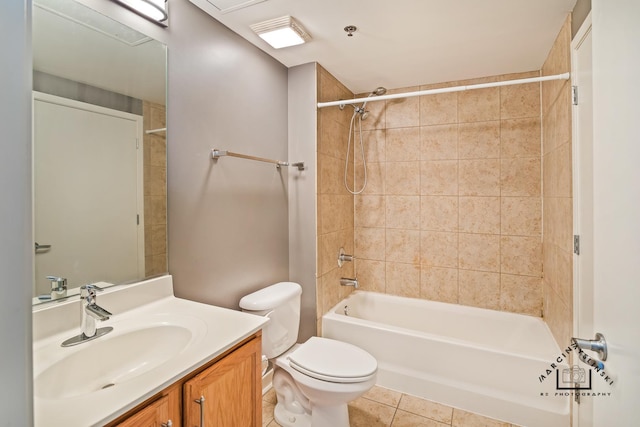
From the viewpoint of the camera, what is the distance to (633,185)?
651 mm

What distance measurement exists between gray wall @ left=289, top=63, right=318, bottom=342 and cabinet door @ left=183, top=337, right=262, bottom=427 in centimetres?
116

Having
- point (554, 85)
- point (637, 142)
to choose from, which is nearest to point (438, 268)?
point (554, 85)

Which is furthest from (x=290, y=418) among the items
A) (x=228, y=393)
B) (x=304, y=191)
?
(x=304, y=191)

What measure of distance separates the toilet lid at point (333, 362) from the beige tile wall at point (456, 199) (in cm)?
128

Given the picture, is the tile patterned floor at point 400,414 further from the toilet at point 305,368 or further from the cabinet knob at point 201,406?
the cabinet knob at point 201,406

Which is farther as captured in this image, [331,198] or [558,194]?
[331,198]

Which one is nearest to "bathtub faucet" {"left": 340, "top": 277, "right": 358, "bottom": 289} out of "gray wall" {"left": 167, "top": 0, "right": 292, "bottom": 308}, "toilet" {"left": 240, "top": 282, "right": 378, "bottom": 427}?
"gray wall" {"left": 167, "top": 0, "right": 292, "bottom": 308}

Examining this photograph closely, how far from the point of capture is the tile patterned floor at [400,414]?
1864 millimetres

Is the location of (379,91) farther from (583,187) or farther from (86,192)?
(86,192)

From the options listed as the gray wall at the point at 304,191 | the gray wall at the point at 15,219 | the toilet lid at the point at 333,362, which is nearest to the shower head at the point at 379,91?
the gray wall at the point at 304,191

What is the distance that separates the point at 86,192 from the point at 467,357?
229 centimetres

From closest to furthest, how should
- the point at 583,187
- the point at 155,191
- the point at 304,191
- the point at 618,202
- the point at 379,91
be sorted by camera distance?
1. the point at 618,202
2. the point at 155,191
3. the point at 583,187
4. the point at 304,191
5. the point at 379,91

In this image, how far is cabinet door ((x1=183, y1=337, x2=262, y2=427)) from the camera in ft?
3.13

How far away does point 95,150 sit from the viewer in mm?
1204
